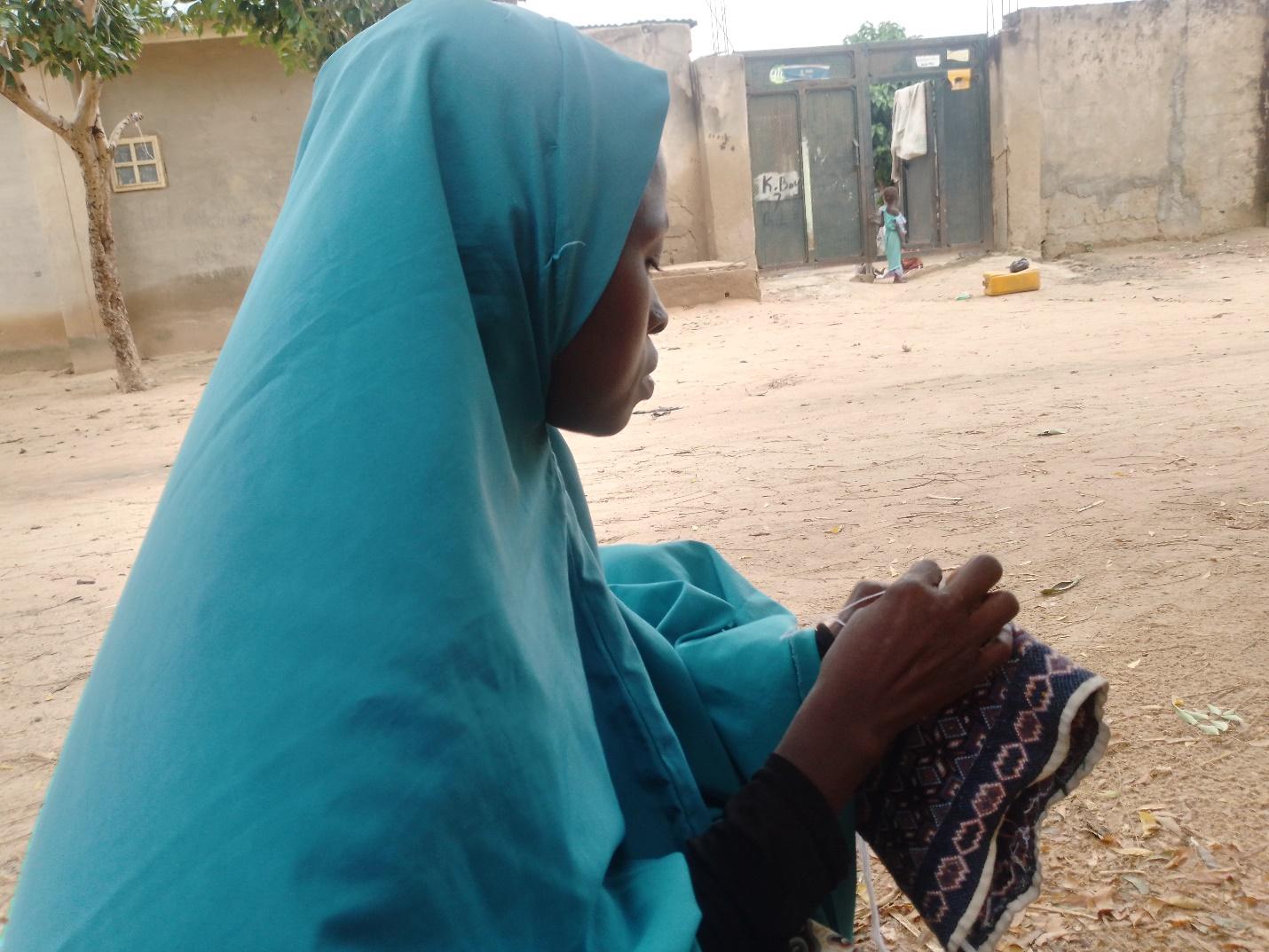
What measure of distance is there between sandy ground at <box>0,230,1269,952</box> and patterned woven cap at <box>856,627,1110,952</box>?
0.69m

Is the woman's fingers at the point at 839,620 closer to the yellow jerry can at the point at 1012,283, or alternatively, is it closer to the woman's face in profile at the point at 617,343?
the woman's face in profile at the point at 617,343

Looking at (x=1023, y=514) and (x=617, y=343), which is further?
(x=1023, y=514)

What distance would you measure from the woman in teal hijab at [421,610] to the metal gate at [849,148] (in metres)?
13.7

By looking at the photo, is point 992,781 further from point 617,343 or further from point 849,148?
point 849,148

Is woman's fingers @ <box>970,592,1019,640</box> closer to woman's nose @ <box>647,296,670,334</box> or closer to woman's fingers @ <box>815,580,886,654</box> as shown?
woman's fingers @ <box>815,580,886,654</box>

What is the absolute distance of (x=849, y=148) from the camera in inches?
572

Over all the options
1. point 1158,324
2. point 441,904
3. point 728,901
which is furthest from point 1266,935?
point 1158,324

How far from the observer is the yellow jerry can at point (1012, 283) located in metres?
11.2

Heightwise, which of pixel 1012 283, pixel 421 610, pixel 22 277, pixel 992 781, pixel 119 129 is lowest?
pixel 1012 283

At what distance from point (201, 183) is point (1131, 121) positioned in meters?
12.0

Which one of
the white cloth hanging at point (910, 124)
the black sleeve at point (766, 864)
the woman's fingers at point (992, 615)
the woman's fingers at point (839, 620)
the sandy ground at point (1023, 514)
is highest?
the white cloth hanging at point (910, 124)

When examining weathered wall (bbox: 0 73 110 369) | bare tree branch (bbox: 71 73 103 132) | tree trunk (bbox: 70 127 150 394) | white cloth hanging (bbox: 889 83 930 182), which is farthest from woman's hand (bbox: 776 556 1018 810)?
white cloth hanging (bbox: 889 83 930 182)

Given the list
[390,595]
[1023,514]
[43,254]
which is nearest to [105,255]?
[43,254]

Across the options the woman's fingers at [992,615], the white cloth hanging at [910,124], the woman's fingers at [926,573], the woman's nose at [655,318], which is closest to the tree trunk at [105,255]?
the white cloth hanging at [910,124]
